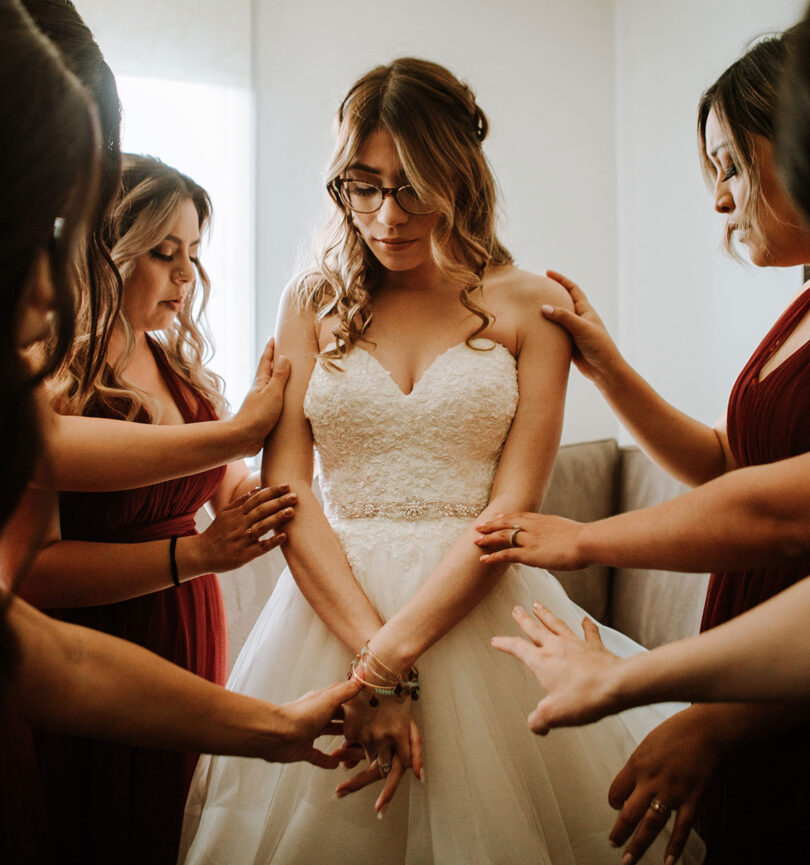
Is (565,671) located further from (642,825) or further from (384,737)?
(384,737)

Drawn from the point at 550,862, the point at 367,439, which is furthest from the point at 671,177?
the point at 550,862

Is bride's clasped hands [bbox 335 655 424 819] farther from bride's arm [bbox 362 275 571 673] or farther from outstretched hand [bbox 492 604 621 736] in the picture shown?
outstretched hand [bbox 492 604 621 736]

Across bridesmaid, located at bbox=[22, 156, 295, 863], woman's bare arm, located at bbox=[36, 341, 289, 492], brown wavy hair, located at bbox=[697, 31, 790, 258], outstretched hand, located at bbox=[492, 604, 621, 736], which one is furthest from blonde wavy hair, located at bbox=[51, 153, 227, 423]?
brown wavy hair, located at bbox=[697, 31, 790, 258]

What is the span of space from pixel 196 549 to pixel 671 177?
259cm

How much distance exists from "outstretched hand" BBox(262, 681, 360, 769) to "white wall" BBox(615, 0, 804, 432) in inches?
81.1

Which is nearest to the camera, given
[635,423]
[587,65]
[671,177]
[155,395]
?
[635,423]

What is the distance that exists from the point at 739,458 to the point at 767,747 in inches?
18.5

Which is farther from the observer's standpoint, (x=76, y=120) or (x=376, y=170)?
(x=376, y=170)

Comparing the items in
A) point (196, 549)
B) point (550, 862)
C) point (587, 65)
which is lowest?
point (550, 862)

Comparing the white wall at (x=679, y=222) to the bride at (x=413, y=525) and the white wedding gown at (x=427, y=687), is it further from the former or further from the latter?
the white wedding gown at (x=427, y=687)

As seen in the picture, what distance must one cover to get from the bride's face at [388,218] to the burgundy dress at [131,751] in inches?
24.7

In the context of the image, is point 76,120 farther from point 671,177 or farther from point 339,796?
point 671,177

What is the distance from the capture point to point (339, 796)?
120cm

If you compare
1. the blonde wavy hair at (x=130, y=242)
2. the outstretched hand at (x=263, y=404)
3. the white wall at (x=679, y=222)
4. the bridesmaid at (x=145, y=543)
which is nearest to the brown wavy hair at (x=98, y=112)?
the blonde wavy hair at (x=130, y=242)
